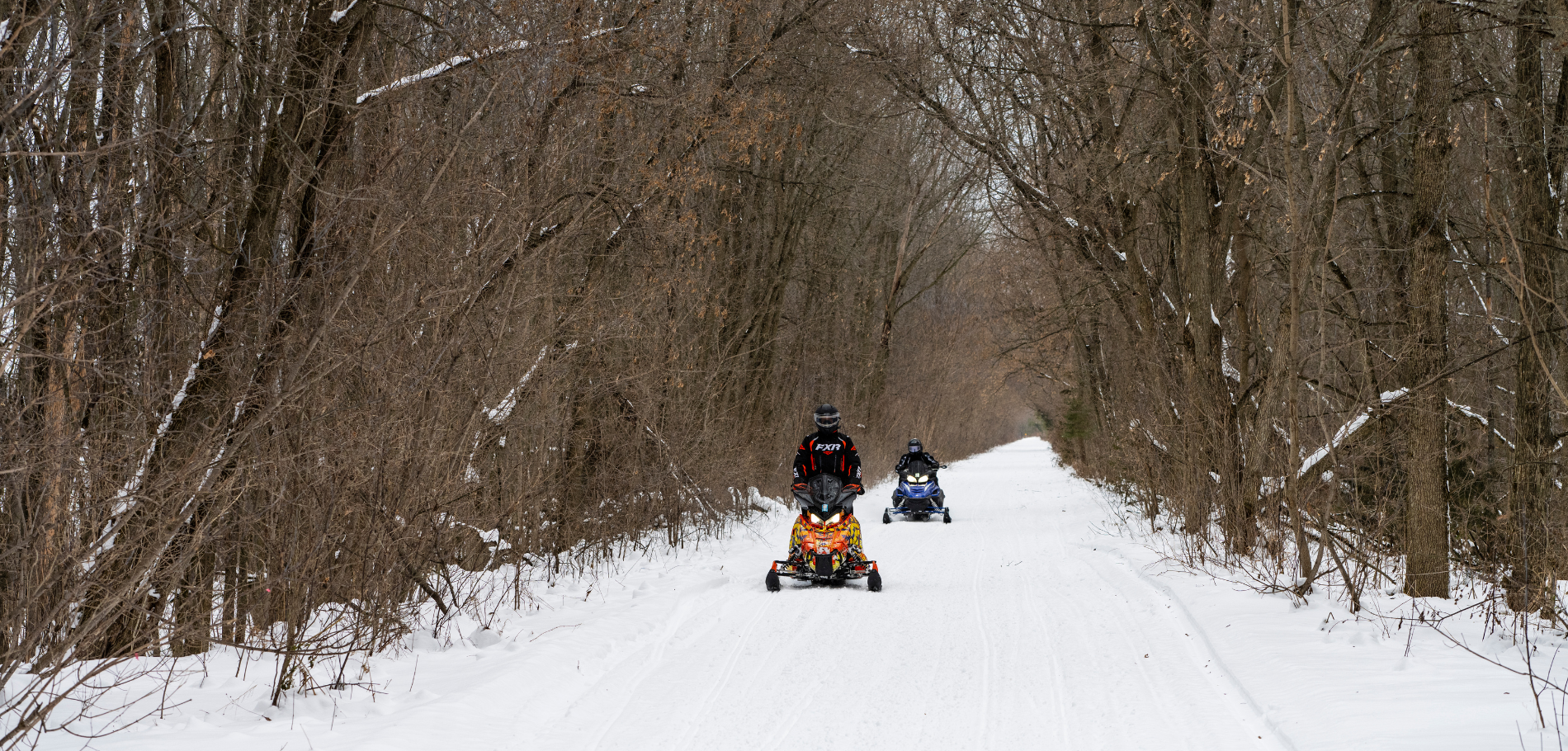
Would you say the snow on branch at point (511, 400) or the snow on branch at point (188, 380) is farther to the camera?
the snow on branch at point (511, 400)

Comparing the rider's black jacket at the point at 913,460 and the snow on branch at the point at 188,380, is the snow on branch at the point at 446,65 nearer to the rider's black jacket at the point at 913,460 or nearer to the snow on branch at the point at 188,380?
the snow on branch at the point at 188,380

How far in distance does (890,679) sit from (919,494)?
14.1m

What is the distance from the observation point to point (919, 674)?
7.38m

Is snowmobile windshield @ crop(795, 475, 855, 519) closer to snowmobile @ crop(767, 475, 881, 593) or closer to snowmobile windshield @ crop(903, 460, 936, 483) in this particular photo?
snowmobile @ crop(767, 475, 881, 593)

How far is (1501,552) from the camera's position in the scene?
9477 millimetres

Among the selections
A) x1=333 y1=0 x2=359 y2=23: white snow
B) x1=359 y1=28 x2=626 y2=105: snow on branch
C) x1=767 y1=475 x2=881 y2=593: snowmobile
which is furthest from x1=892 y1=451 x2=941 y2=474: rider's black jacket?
x1=333 y1=0 x2=359 y2=23: white snow

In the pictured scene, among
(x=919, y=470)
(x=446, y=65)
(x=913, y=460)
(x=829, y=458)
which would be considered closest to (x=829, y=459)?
(x=829, y=458)

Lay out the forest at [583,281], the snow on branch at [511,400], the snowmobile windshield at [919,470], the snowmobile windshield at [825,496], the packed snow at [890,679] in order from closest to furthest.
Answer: the packed snow at [890,679] → the forest at [583,281] → the snow on branch at [511,400] → the snowmobile windshield at [825,496] → the snowmobile windshield at [919,470]

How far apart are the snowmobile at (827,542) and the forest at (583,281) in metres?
2.64

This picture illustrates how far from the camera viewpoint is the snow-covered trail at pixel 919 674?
19.2ft

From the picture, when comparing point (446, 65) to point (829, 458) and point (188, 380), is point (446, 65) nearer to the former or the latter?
point (188, 380)

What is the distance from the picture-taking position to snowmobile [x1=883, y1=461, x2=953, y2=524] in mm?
21188

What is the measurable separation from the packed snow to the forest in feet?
1.52

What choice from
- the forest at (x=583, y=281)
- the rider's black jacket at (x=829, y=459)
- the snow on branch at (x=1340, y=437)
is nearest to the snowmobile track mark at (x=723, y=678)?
the forest at (x=583, y=281)
